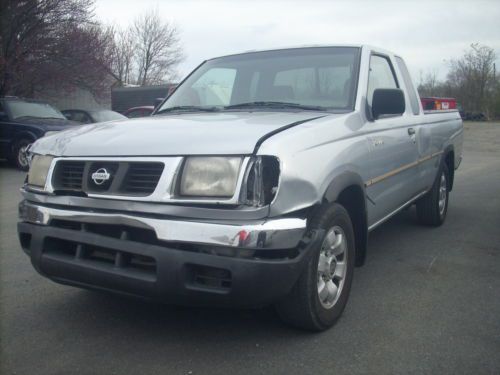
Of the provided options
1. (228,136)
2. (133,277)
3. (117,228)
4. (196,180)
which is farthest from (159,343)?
(228,136)

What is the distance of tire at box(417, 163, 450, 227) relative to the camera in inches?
220

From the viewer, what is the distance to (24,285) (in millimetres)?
3754

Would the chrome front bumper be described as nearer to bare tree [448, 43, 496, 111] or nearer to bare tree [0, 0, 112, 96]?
bare tree [0, 0, 112, 96]

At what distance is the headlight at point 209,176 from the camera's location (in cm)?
253

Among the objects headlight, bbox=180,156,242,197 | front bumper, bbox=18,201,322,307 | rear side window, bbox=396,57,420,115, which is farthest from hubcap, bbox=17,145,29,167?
headlight, bbox=180,156,242,197

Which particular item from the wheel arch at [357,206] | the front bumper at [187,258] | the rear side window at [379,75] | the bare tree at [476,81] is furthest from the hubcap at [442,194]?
the bare tree at [476,81]

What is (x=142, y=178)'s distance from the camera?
8.79 feet

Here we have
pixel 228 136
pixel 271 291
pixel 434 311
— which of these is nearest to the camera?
pixel 271 291

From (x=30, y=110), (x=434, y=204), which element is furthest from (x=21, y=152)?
(x=434, y=204)

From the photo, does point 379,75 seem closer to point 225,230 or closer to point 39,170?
point 225,230

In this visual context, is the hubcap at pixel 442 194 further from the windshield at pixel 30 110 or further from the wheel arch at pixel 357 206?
the windshield at pixel 30 110

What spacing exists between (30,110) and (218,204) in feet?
36.7

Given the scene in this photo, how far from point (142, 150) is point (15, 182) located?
7.86 metres

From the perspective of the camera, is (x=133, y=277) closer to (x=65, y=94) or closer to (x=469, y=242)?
(x=469, y=242)
